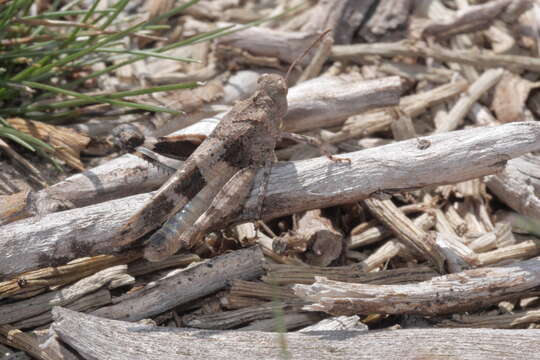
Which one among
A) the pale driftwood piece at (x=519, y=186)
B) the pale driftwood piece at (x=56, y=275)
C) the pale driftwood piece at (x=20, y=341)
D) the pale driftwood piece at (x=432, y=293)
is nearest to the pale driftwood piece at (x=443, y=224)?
the pale driftwood piece at (x=519, y=186)

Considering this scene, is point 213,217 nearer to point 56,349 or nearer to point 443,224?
point 56,349

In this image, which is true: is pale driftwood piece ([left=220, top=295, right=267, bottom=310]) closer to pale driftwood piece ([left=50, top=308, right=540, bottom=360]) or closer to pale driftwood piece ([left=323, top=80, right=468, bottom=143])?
pale driftwood piece ([left=50, top=308, right=540, bottom=360])

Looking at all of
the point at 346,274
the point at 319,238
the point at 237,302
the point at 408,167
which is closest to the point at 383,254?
the point at 346,274

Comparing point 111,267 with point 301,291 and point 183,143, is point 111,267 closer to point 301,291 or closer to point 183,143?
point 183,143

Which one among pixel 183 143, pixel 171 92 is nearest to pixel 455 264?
pixel 183 143

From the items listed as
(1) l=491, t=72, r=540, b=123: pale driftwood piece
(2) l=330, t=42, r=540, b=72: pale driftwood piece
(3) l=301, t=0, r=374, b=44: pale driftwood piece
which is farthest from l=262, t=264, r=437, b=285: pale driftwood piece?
(3) l=301, t=0, r=374, b=44: pale driftwood piece

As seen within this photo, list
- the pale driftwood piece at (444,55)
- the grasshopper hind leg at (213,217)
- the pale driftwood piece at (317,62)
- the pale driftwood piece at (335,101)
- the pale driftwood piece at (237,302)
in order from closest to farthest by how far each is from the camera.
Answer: the grasshopper hind leg at (213,217) < the pale driftwood piece at (237,302) < the pale driftwood piece at (335,101) < the pale driftwood piece at (317,62) < the pale driftwood piece at (444,55)

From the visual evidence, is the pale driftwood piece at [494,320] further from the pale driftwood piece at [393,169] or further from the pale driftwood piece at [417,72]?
the pale driftwood piece at [417,72]
